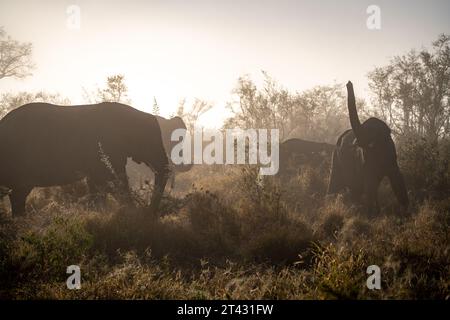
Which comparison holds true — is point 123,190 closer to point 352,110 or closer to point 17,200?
point 17,200

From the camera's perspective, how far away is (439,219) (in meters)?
6.35

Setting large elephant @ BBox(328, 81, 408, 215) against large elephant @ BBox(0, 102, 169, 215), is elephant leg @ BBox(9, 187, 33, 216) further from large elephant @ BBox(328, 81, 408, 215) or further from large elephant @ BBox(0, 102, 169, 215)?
large elephant @ BBox(328, 81, 408, 215)

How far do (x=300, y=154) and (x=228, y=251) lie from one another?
9.00m

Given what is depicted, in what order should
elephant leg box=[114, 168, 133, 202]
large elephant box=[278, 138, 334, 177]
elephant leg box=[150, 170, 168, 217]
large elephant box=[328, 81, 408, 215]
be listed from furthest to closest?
large elephant box=[278, 138, 334, 177]
large elephant box=[328, 81, 408, 215]
elephant leg box=[114, 168, 133, 202]
elephant leg box=[150, 170, 168, 217]

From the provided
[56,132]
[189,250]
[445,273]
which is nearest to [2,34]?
[56,132]

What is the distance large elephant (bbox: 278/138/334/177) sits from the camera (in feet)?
42.9

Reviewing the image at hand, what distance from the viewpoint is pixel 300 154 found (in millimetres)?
13875

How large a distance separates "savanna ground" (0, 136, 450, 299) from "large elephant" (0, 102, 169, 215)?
2.36 ft

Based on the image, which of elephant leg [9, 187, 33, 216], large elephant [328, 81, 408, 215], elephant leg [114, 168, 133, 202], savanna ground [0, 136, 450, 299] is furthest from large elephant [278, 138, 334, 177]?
elephant leg [9, 187, 33, 216]

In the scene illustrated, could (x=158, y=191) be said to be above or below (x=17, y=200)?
above

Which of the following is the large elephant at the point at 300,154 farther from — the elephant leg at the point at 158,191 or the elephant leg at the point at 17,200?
the elephant leg at the point at 17,200

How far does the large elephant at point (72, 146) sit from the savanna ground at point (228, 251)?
0.72 metres

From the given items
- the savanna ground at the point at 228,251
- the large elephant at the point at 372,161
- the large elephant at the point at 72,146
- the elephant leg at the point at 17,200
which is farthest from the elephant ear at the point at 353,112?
the elephant leg at the point at 17,200

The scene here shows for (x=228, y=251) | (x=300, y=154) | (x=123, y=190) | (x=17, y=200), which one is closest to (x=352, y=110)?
(x=228, y=251)
